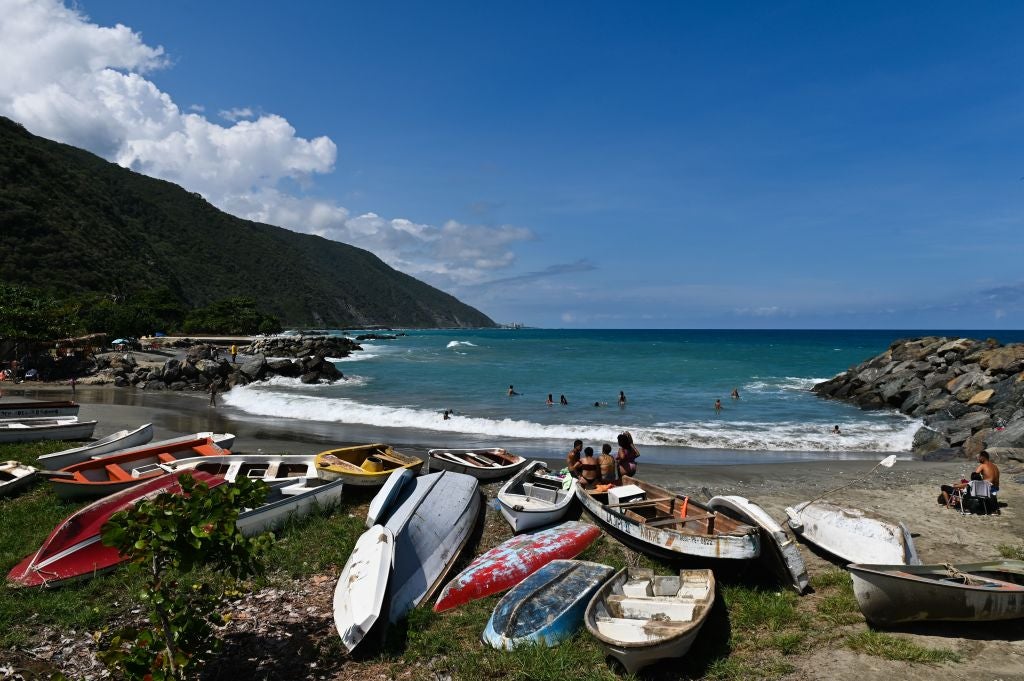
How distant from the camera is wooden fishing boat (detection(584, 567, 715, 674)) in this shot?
5734 millimetres

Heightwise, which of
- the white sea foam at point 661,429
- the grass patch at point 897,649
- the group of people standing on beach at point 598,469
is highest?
the group of people standing on beach at point 598,469

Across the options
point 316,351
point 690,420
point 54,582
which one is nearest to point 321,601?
point 54,582

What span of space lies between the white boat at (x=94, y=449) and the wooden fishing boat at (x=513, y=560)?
10.7 meters

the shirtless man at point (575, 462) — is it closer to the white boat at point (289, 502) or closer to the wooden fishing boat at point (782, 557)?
the wooden fishing boat at point (782, 557)

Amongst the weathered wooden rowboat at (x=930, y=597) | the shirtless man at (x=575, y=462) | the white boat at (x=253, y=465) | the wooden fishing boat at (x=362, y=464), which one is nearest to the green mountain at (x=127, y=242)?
the white boat at (x=253, y=465)

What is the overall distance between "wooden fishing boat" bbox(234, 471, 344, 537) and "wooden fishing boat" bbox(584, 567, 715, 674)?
5539 millimetres

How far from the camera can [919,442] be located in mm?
21250

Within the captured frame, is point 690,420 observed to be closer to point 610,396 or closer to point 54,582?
point 610,396

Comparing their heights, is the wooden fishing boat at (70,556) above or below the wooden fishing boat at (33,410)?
below

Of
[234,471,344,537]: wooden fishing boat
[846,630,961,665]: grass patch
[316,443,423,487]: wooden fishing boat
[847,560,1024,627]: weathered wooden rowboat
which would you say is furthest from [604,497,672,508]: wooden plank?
[234,471,344,537]: wooden fishing boat

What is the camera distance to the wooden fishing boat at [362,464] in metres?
12.0

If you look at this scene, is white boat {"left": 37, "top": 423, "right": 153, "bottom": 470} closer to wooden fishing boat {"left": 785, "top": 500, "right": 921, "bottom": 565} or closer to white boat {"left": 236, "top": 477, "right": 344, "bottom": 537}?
white boat {"left": 236, "top": 477, "right": 344, "bottom": 537}

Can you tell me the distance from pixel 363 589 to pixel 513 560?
2.40 metres

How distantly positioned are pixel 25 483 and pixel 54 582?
5.80 m
